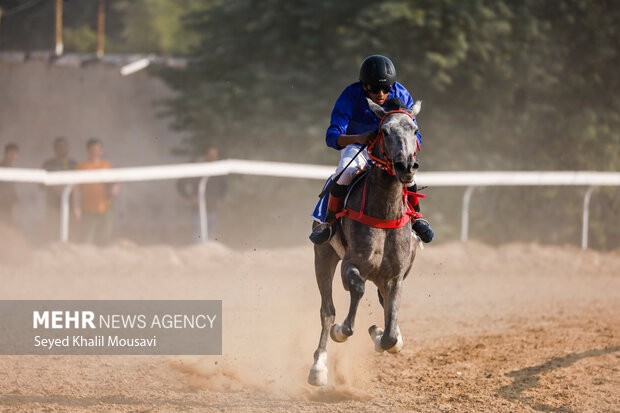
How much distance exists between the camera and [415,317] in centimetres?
1080

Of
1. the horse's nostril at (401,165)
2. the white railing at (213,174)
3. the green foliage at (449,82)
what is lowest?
the horse's nostril at (401,165)

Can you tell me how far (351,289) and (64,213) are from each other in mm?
7037

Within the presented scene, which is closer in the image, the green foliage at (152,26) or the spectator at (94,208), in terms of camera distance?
the spectator at (94,208)

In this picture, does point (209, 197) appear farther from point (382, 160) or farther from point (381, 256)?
point (382, 160)

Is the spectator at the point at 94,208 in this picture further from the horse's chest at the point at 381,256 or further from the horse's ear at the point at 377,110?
the horse's ear at the point at 377,110

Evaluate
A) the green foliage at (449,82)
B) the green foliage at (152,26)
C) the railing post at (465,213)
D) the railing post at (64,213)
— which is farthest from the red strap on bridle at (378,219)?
the green foliage at (152,26)

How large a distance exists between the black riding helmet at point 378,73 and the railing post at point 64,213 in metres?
6.79

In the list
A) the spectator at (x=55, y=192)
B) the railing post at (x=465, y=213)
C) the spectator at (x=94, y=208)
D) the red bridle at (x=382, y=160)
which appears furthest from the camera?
the railing post at (x=465, y=213)

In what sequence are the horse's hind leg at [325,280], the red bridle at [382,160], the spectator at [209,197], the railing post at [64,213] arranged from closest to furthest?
1. the red bridle at [382,160]
2. the horse's hind leg at [325,280]
3. the railing post at [64,213]
4. the spectator at [209,197]

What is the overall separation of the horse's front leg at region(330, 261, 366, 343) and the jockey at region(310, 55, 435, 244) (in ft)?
1.67

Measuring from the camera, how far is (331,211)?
7.16 m

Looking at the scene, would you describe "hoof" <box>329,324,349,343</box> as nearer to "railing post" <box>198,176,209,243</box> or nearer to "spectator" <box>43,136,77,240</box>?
"railing post" <box>198,176,209,243</box>

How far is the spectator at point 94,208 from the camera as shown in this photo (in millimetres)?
13406

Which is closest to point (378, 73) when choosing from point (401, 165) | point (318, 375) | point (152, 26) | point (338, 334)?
point (401, 165)
